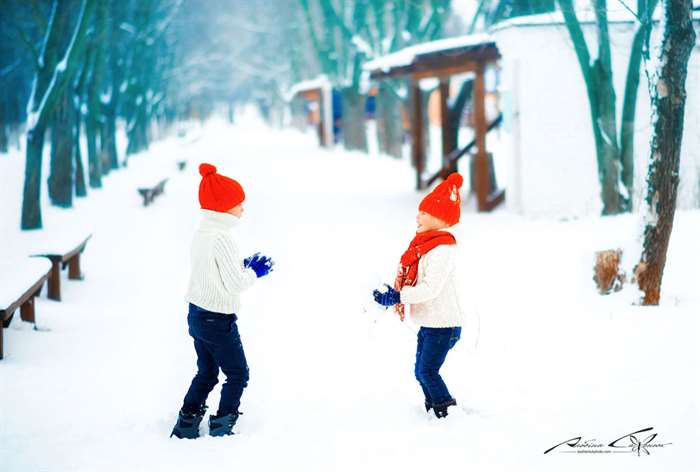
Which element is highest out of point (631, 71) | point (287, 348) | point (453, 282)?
point (631, 71)

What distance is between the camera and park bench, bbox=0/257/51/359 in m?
5.99

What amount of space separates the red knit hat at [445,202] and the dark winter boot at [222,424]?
1571mm

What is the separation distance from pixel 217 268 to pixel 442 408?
154 centimetres

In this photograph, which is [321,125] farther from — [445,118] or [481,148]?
[481,148]

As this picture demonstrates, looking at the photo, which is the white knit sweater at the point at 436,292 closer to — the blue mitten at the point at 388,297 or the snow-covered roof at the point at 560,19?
the blue mitten at the point at 388,297

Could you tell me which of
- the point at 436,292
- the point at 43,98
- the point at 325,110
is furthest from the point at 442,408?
the point at 325,110

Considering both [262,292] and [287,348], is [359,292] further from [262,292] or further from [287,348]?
[287,348]

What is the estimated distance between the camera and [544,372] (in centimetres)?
579

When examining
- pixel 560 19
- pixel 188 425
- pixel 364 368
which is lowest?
pixel 364 368

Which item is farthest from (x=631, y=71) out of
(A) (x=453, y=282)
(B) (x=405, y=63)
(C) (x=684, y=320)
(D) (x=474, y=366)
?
(A) (x=453, y=282)

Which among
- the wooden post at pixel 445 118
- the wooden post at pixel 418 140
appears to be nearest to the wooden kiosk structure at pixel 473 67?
the wooden post at pixel 445 118

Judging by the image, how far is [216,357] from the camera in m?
4.48

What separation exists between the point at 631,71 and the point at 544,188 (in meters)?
2.46

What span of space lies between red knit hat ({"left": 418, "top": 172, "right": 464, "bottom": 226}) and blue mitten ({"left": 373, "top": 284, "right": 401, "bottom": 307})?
18.8 inches
